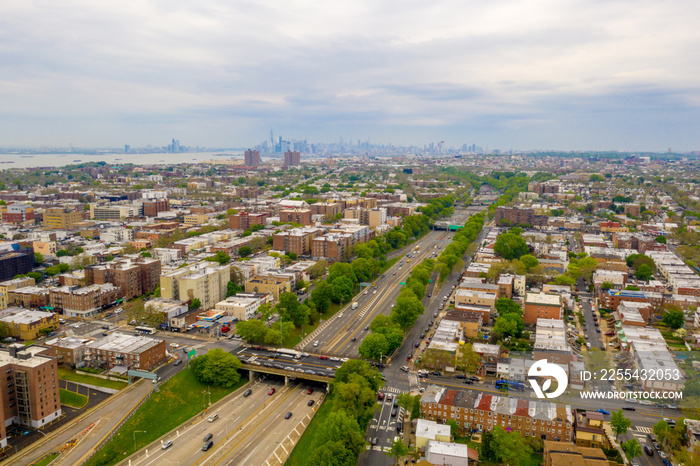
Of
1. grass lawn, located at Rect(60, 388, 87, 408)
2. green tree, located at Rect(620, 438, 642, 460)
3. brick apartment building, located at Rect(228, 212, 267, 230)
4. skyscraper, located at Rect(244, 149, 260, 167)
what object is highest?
skyscraper, located at Rect(244, 149, 260, 167)

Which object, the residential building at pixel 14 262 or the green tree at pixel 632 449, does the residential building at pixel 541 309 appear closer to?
the green tree at pixel 632 449

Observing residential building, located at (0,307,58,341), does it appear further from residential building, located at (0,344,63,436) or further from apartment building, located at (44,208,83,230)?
apartment building, located at (44,208,83,230)

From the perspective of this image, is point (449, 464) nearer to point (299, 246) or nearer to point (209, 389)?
point (209, 389)

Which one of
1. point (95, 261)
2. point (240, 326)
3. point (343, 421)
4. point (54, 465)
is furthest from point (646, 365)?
point (95, 261)

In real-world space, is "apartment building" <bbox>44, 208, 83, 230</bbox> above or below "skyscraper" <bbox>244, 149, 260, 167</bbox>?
below

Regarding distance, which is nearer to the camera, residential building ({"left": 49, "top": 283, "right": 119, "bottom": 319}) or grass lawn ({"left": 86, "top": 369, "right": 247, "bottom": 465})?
grass lawn ({"left": 86, "top": 369, "right": 247, "bottom": 465})

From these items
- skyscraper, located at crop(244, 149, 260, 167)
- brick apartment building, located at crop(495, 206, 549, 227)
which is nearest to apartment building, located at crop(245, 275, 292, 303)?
brick apartment building, located at crop(495, 206, 549, 227)

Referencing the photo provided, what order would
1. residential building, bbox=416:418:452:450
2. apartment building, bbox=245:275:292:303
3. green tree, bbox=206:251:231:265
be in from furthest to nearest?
green tree, bbox=206:251:231:265
apartment building, bbox=245:275:292:303
residential building, bbox=416:418:452:450
